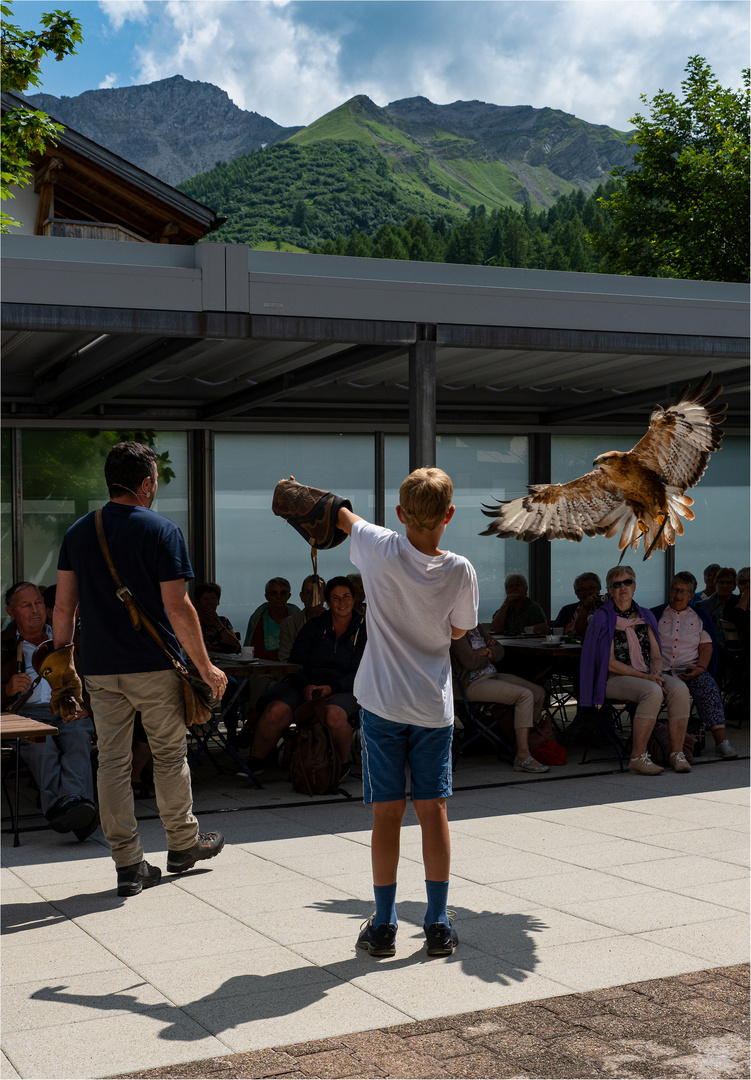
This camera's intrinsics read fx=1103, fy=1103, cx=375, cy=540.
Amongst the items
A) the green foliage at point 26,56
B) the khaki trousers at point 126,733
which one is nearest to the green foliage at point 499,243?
the green foliage at point 26,56

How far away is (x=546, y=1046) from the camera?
3215mm

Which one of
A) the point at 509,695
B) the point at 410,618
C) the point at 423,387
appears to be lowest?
the point at 509,695

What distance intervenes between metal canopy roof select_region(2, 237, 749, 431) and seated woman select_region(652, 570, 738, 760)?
1.88m

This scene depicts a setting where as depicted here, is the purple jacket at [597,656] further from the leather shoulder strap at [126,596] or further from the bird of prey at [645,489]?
Answer: the leather shoulder strap at [126,596]

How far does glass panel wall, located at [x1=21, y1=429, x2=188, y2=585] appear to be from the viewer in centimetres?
1083

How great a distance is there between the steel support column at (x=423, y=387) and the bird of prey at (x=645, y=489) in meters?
1.75

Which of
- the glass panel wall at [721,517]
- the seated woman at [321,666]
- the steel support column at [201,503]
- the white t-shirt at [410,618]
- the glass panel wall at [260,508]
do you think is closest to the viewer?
the white t-shirt at [410,618]

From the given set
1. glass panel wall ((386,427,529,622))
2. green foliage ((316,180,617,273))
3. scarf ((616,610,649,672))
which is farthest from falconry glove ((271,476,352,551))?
green foliage ((316,180,617,273))

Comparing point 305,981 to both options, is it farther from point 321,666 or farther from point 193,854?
point 321,666

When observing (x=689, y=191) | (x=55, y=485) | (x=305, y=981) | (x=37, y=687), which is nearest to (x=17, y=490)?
(x=55, y=485)

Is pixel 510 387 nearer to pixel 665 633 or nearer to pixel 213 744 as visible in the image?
pixel 665 633

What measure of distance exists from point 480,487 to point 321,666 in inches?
210

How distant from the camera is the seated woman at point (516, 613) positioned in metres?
9.91

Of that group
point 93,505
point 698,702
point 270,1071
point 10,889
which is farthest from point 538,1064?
point 93,505
